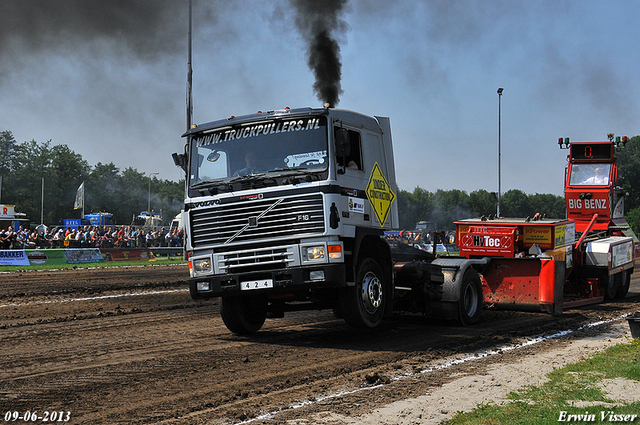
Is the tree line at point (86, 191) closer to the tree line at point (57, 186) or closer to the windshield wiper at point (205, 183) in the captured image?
the tree line at point (57, 186)

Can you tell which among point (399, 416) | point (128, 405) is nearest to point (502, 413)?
point (399, 416)

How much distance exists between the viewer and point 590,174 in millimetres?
16719

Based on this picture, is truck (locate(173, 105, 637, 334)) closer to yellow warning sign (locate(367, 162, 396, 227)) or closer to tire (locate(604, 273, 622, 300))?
yellow warning sign (locate(367, 162, 396, 227))

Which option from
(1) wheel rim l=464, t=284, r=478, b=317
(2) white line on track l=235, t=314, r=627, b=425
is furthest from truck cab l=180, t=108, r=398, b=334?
(1) wheel rim l=464, t=284, r=478, b=317

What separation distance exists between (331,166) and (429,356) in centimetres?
274

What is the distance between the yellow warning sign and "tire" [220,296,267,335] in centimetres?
220

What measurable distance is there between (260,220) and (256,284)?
858 millimetres

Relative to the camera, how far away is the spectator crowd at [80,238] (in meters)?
28.8

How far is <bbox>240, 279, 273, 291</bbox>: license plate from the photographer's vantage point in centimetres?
808

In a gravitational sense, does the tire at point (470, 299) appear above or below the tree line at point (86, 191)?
below

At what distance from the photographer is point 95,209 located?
91.2 metres

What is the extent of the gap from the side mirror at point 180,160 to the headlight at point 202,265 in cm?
136

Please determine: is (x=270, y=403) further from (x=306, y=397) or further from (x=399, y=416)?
(x=399, y=416)

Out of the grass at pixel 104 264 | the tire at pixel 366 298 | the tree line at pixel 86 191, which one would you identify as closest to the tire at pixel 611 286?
the tire at pixel 366 298
